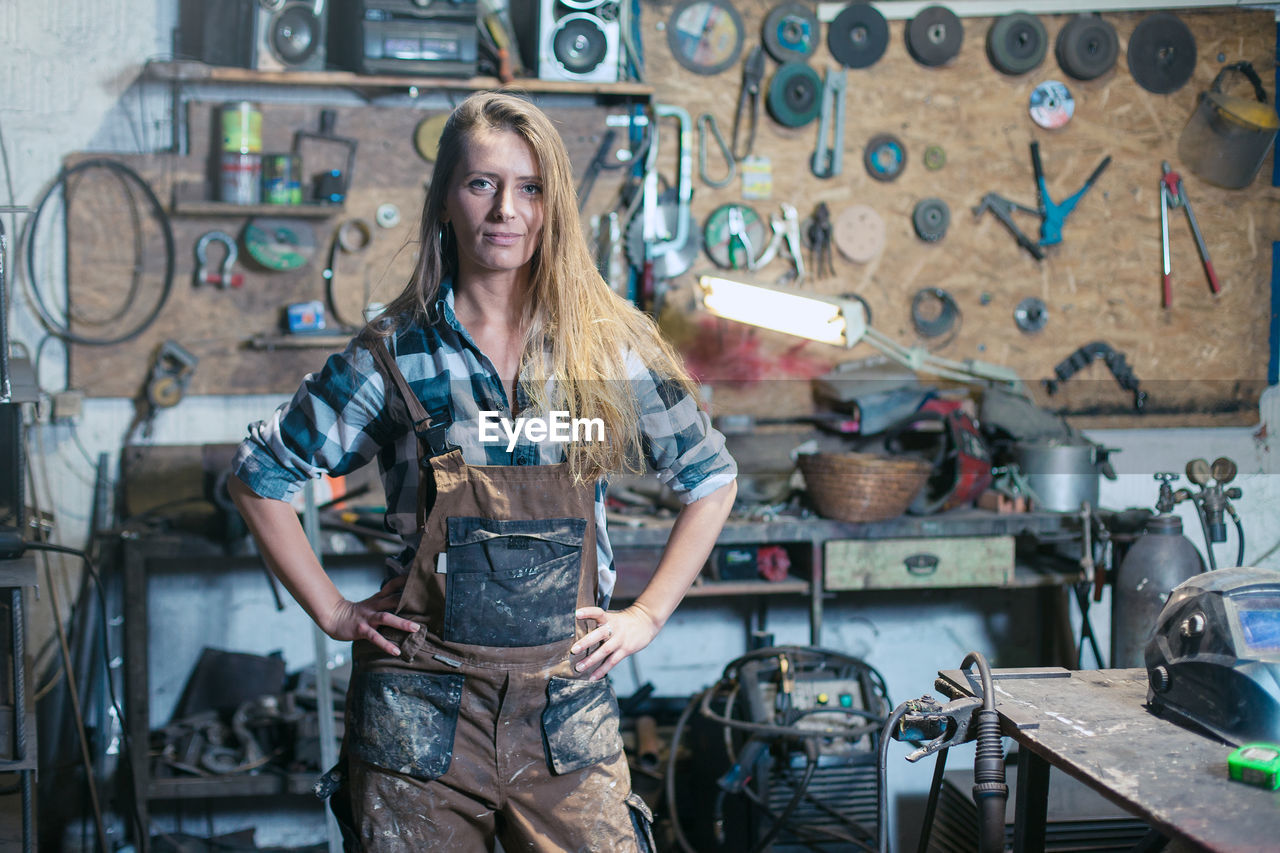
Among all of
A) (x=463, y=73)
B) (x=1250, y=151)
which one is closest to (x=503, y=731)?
(x=463, y=73)

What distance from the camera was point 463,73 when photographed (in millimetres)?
3059

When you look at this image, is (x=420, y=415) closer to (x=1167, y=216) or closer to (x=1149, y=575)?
(x=1149, y=575)

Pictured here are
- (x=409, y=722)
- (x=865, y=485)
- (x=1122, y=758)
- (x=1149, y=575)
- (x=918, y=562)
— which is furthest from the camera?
(x=918, y=562)

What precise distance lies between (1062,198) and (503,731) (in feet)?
9.16

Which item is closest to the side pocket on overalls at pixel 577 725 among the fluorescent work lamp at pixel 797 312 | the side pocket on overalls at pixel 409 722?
the side pocket on overalls at pixel 409 722

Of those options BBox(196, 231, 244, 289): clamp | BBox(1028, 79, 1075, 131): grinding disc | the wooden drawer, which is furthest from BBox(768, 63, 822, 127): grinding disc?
BBox(196, 231, 244, 289): clamp

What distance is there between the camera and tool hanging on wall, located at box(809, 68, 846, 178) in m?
3.33

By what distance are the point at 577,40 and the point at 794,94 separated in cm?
70

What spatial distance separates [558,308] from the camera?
1.54 m

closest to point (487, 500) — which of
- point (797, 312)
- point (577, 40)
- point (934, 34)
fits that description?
point (797, 312)

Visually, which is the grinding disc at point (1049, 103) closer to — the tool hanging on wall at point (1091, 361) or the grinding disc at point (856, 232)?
the grinding disc at point (856, 232)

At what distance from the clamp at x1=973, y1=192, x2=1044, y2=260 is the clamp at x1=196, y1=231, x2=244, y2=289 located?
229cm

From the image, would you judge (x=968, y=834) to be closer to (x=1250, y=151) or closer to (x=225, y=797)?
(x=225, y=797)

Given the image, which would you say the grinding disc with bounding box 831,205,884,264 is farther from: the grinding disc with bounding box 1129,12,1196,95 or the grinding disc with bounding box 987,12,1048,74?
the grinding disc with bounding box 1129,12,1196,95
